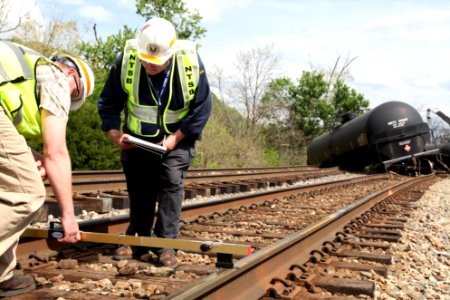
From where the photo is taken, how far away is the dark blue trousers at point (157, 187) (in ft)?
13.8

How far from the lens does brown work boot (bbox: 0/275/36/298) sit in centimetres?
315

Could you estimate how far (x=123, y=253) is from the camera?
421 centimetres

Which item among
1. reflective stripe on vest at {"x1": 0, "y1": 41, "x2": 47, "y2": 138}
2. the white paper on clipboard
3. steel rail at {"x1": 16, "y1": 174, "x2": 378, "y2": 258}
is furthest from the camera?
steel rail at {"x1": 16, "y1": 174, "x2": 378, "y2": 258}

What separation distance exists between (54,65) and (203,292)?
159 centimetres

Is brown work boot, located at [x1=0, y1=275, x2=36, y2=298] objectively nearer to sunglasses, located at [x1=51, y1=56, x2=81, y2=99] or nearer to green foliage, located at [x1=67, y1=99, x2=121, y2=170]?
sunglasses, located at [x1=51, y1=56, x2=81, y2=99]

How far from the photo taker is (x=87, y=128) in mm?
15250

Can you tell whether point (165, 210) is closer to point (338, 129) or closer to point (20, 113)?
point (20, 113)

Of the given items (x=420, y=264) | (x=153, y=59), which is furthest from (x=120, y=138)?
(x=420, y=264)

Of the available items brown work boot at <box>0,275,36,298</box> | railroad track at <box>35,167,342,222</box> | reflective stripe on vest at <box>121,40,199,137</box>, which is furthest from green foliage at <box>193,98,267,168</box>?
brown work boot at <box>0,275,36,298</box>

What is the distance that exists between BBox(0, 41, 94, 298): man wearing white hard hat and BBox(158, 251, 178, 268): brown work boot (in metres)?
0.89

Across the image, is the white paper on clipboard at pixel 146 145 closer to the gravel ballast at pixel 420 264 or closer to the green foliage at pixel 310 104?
the gravel ballast at pixel 420 264

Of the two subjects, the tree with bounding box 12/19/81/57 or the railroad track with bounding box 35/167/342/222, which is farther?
the tree with bounding box 12/19/81/57

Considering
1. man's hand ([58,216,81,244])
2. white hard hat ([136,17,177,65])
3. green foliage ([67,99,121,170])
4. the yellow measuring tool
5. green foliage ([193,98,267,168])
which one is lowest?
the yellow measuring tool

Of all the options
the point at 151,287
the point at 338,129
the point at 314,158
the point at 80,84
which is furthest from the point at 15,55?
the point at 314,158
